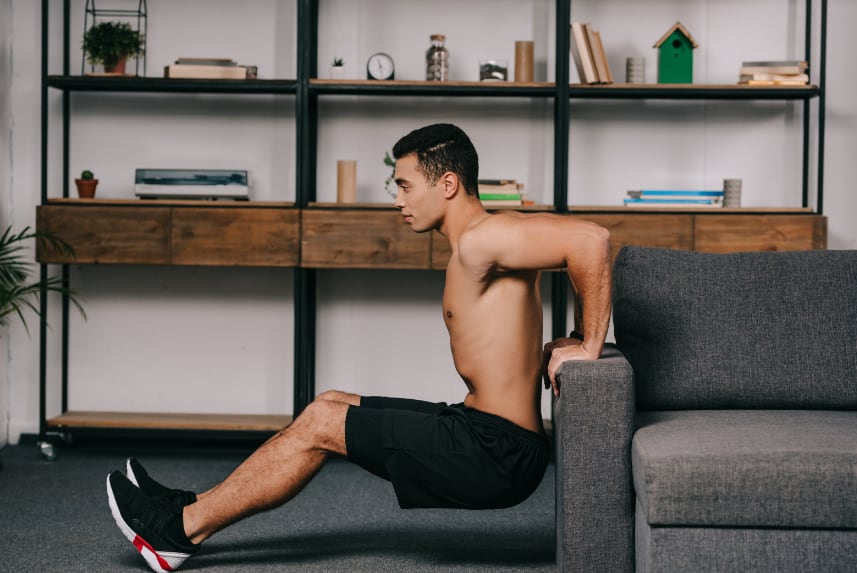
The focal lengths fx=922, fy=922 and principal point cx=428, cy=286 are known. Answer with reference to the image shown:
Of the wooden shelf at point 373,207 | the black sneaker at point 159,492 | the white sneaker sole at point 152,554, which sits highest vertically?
the wooden shelf at point 373,207

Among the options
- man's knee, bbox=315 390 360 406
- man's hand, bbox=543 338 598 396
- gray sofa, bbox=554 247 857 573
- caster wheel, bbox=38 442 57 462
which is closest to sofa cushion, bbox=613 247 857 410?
gray sofa, bbox=554 247 857 573

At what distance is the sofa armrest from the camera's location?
2.08 metres

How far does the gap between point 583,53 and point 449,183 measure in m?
1.66

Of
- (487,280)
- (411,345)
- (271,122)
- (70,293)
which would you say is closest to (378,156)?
(271,122)

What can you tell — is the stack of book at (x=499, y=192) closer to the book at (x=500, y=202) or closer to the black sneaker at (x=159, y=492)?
the book at (x=500, y=202)

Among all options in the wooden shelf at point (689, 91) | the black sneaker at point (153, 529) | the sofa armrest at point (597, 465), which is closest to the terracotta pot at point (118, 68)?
the wooden shelf at point (689, 91)

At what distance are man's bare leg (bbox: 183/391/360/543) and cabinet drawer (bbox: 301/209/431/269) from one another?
4.57 ft

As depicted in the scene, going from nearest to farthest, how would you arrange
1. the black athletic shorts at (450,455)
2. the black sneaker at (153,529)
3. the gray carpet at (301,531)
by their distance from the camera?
the black athletic shorts at (450,455)
the black sneaker at (153,529)
the gray carpet at (301,531)

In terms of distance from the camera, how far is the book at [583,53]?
364cm

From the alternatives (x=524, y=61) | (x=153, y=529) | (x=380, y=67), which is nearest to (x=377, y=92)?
(x=380, y=67)

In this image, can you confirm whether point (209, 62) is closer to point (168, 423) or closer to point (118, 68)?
point (118, 68)

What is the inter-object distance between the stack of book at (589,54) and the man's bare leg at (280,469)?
6.53ft

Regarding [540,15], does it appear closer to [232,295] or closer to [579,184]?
[579,184]

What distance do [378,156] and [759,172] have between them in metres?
1.65
